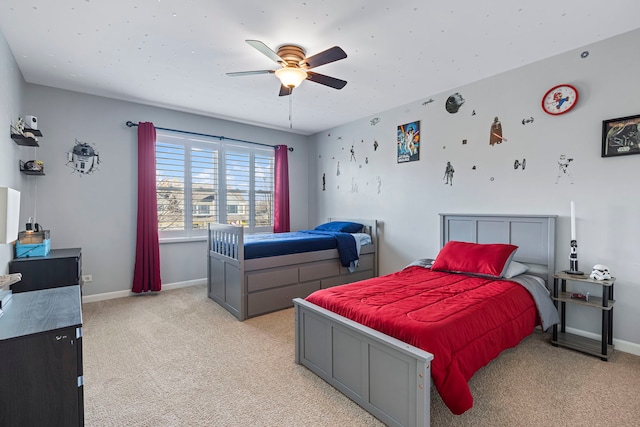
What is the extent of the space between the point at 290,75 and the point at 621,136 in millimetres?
2795

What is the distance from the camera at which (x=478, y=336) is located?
1.89m

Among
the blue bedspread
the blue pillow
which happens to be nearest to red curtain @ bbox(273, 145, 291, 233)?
the blue pillow

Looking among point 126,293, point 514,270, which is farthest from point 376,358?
point 126,293

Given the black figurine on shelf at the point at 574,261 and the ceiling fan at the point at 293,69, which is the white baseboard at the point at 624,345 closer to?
the black figurine on shelf at the point at 574,261

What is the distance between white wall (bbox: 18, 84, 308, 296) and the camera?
3619mm

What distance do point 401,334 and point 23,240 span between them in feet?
11.6

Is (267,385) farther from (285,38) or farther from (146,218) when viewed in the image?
(146,218)

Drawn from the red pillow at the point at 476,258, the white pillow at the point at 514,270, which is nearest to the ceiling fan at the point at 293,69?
the red pillow at the point at 476,258

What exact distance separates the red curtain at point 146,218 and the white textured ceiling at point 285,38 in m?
0.67

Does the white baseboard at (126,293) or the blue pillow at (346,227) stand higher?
the blue pillow at (346,227)

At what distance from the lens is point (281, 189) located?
5.44m

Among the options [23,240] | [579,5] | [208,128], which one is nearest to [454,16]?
[579,5]

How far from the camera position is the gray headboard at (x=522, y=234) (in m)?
2.90

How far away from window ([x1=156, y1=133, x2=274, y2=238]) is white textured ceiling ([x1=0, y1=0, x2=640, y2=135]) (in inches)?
40.0
